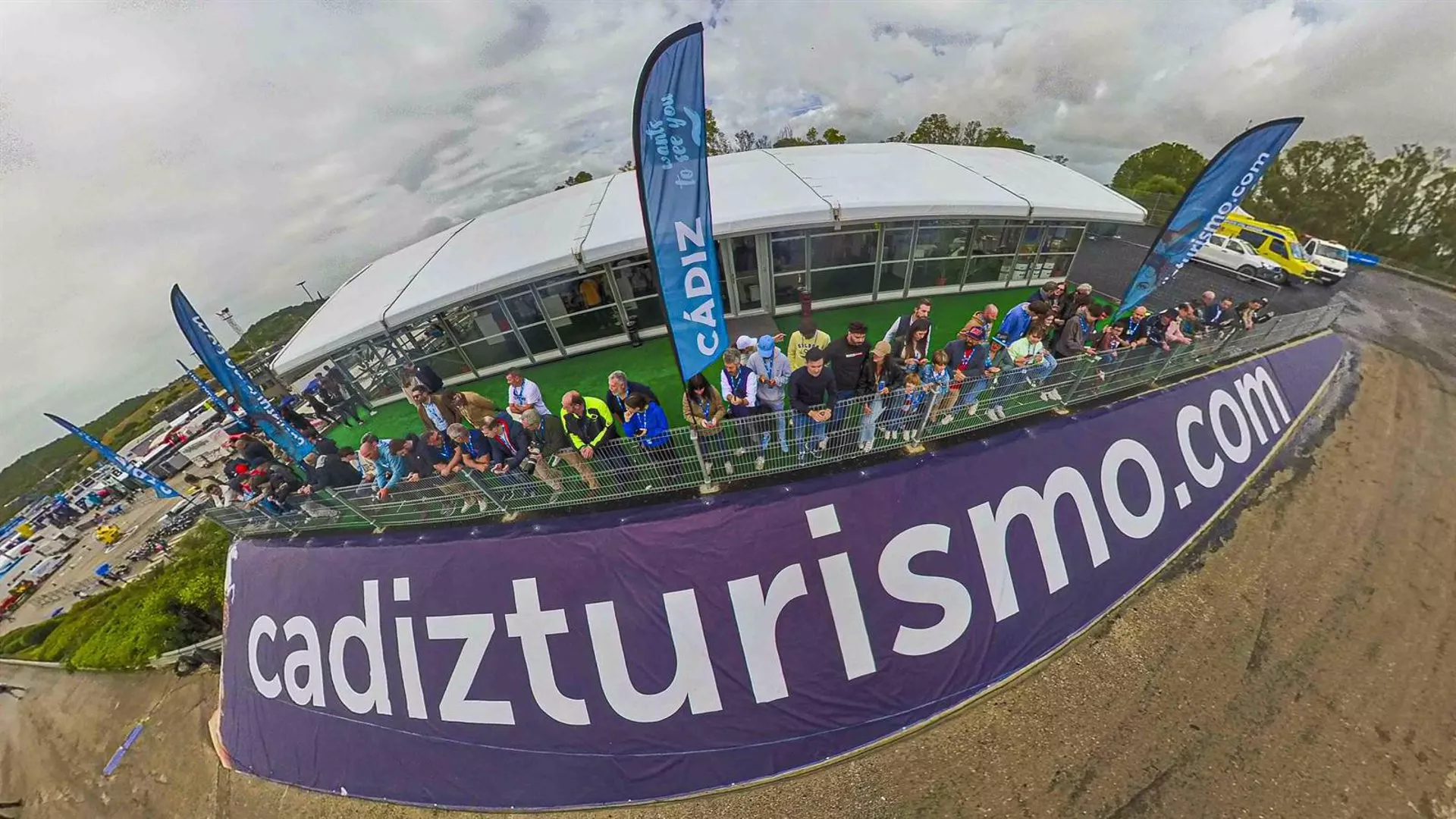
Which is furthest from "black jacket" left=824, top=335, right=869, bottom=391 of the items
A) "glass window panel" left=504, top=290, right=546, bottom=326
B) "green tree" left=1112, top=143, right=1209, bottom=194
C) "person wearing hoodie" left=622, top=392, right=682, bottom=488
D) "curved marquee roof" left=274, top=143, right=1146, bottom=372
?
"green tree" left=1112, top=143, right=1209, bottom=194

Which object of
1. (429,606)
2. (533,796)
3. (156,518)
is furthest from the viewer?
(156,518)

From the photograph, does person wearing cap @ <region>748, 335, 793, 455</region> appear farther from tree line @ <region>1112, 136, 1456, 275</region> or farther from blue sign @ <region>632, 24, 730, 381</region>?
tree line @ <region>1112, 136, 1456, 275</region>

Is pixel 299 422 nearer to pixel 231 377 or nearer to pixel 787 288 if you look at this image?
pixel 231 377

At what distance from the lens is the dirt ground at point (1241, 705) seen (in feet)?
14.8

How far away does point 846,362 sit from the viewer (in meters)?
5.38

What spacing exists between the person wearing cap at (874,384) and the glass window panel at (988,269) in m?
7.18

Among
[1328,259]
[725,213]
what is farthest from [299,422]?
[1328,259]

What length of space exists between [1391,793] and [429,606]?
10.5 m

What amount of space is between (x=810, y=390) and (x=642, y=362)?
558 centimetres

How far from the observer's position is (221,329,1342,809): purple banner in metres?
5.09

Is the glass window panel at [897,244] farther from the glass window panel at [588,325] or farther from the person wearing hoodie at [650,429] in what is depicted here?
the person wearing hoodie at [650,429]

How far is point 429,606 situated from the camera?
571 cm

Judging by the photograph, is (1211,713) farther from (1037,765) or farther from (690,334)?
(690,334)

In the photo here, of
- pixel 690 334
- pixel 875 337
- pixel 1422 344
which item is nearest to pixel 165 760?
pixel 690 334
